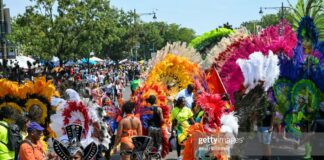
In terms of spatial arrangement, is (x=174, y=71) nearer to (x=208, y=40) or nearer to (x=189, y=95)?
(x=189, y=95)

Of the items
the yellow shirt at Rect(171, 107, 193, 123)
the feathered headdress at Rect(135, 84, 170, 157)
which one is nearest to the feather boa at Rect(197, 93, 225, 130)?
the yellow shirt at Rect(171, 107, 193, 123)

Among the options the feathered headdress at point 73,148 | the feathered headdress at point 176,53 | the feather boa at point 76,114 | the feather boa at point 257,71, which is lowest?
the feathered headdress at point 73,148

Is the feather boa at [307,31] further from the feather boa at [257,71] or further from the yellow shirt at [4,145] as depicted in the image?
the yellow shirt at [4,145]

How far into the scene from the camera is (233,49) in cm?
1433

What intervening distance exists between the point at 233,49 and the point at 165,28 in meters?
94.7

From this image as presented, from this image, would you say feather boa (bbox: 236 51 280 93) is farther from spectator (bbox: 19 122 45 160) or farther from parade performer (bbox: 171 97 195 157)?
spectator (bbox: 19 122 45 160)

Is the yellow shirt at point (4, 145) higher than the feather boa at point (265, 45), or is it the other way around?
the feather boa at point (265, 45)

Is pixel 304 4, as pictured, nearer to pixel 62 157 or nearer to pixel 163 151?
pixel 163 151

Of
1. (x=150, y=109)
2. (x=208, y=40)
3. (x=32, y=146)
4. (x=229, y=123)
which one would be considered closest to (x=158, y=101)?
(x=150, y=109)

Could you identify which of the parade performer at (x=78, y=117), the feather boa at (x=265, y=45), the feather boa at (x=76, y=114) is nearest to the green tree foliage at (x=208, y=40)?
the feather boa at (x=265, y=45)

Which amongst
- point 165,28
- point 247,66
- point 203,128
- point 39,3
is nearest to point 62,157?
point 203,128

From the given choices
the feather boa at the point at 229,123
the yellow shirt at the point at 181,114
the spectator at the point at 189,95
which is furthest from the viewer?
the spectator at the point at 189,95

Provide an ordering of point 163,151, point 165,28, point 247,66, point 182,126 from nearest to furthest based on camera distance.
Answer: point 247,66, point 182,126, point 163,151, point 165,28

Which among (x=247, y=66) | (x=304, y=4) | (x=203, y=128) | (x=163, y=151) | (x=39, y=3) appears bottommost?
(x=163, y=151)
